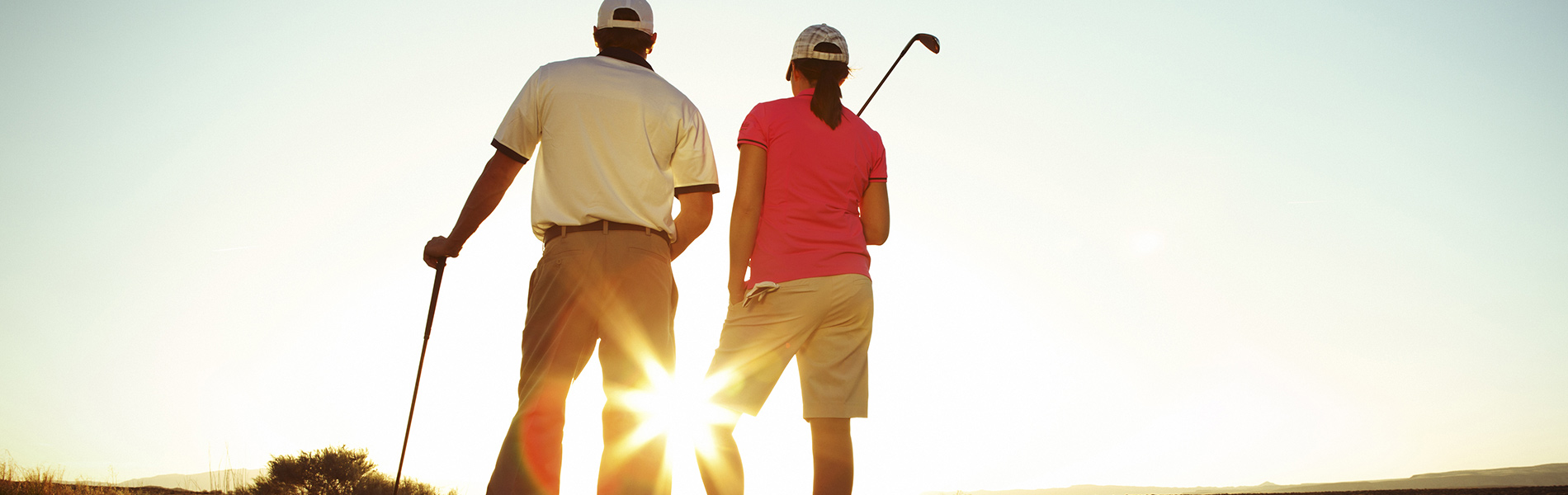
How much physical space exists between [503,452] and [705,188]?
1135mm

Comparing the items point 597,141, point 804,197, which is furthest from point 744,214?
point 597,141

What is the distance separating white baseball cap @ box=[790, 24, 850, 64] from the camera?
147 inches

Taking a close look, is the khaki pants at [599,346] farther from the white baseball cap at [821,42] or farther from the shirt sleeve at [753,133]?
the white baseball cap at [821,42]

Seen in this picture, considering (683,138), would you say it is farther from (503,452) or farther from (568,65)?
(503,452)

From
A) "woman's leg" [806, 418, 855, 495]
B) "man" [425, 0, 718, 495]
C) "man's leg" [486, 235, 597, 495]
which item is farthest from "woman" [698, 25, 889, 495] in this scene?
"man's leg" [486, 235, 597, 495]

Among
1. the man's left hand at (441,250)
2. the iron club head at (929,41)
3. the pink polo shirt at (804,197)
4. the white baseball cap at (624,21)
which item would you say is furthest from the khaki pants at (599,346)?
the iron club head at (929,41)

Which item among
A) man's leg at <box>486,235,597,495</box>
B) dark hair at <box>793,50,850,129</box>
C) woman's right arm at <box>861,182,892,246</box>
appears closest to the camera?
man's leg at <box>486,235,597,495</box>

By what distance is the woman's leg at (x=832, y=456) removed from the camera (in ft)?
10.8

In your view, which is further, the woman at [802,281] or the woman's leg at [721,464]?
the woman at [802,281]

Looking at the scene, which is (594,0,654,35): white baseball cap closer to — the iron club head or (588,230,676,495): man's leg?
(588,230,676,495): man's leg

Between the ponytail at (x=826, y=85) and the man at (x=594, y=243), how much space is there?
529 millimetres

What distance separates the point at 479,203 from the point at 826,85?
1355 millimetres

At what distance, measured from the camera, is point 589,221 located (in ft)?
10.0

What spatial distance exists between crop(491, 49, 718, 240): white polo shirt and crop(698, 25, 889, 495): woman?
35 cm
